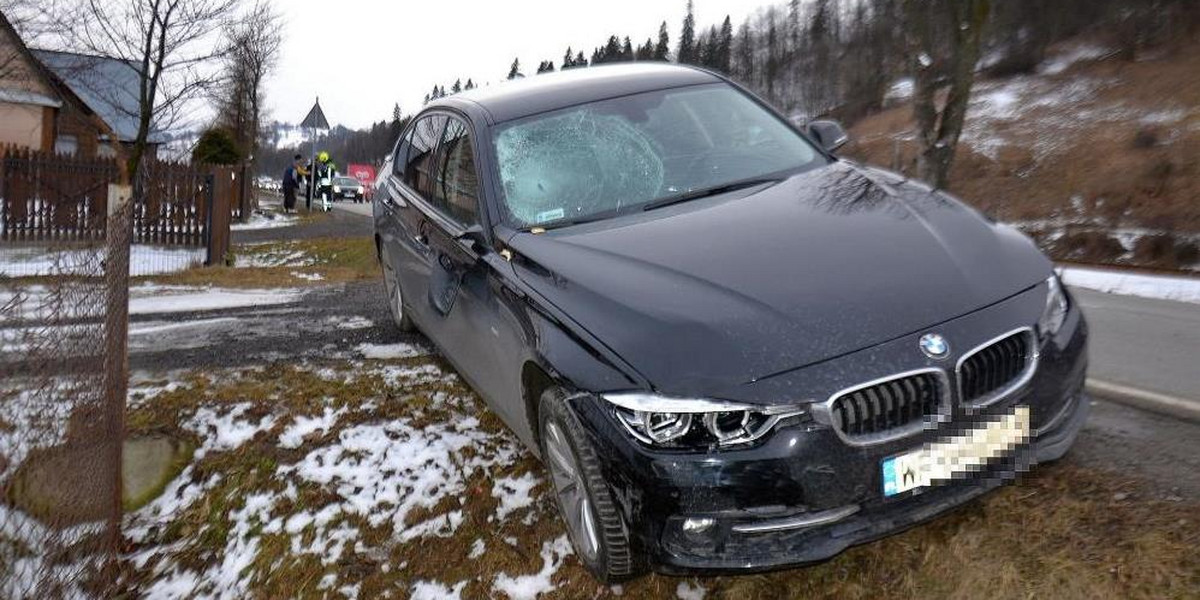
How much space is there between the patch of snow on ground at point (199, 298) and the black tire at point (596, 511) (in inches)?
254

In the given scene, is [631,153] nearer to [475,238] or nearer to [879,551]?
[475,238]

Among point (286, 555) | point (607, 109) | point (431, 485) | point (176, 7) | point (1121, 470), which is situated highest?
point (176, 7)

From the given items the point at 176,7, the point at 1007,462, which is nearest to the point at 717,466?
the point at 1007,462

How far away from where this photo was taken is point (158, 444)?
14.8 feet

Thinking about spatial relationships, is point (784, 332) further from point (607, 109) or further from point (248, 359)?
point (248, 359)

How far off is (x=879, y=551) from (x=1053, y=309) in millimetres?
997

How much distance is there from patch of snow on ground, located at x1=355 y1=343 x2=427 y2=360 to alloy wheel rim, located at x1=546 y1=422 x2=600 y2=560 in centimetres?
287

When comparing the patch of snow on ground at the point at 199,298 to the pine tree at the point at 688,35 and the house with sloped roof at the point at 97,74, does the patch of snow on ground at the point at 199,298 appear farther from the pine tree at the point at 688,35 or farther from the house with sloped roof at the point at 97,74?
the pine tree at the point at 688,35

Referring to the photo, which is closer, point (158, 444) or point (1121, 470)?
point (1121, 470)

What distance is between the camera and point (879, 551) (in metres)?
2.97

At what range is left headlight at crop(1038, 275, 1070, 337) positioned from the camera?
2749 mm

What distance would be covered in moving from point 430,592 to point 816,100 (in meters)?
74.8

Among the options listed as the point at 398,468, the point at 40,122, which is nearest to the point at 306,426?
the point at 398,468

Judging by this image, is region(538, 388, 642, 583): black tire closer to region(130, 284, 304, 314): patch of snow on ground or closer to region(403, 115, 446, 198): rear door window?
region(403, 115, 446, 198): rear door window
